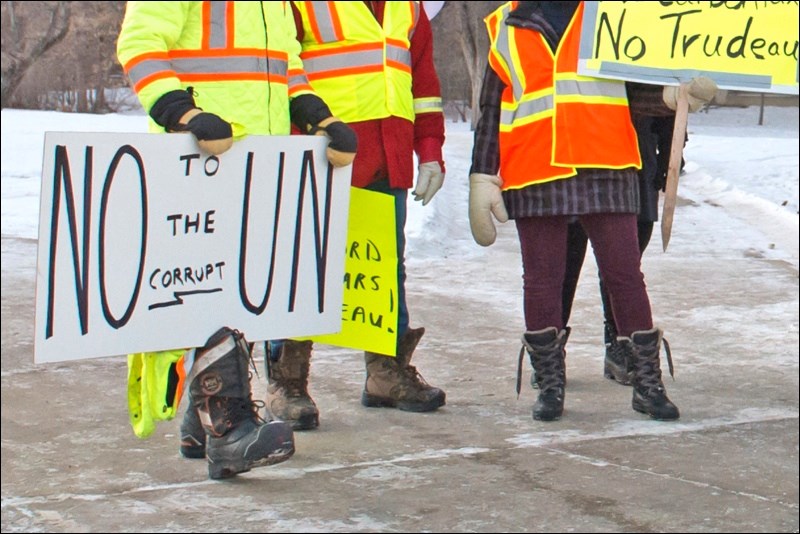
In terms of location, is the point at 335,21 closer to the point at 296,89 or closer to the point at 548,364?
the point at 296,89

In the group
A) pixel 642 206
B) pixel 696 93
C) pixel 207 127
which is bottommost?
pixel 642 206

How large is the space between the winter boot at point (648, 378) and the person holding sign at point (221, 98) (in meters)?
1.32

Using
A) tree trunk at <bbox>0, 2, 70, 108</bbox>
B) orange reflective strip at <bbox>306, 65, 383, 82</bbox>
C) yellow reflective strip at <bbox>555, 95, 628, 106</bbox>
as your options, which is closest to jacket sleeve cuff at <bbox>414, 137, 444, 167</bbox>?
orange reflective strip at <bbox>306, 65, 383, 82</bbox>

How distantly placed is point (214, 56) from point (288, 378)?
1.29 meters

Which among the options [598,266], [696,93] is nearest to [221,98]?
[598,266]

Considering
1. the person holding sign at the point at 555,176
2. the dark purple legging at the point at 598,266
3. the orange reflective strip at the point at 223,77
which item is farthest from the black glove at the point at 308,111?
the dark purple legging at the point at 598,266

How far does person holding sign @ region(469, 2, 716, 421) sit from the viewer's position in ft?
15.6

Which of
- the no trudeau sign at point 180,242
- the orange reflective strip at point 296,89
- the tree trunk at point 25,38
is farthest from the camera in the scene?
the tree trunk at point 25,38

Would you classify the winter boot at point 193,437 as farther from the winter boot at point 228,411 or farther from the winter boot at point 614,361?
the winter boot at point 614,361

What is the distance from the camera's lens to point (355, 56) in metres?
4.75

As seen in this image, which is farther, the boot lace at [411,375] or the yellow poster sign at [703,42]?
the boot lace at [411,375]

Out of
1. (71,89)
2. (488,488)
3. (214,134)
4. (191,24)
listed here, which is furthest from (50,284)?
(71,89)

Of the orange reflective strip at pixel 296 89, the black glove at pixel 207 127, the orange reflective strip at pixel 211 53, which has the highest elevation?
the orange reflective strip at pixel 211 53

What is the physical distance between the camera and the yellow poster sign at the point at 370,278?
476 cm
